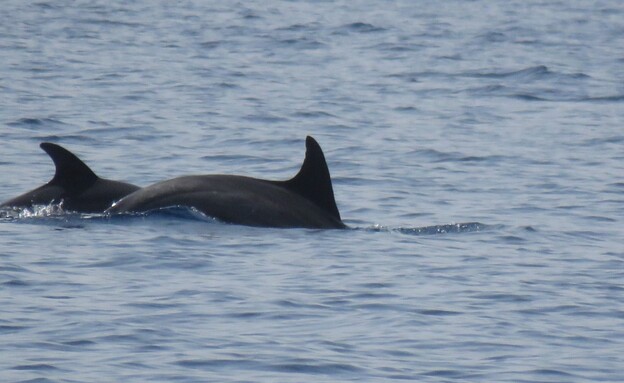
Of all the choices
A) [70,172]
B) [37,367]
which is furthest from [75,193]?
[37,367]

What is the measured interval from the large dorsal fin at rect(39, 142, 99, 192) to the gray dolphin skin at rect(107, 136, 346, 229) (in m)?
0.34

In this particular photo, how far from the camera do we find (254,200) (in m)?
14.1

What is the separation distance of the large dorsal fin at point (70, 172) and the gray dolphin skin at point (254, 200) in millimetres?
340

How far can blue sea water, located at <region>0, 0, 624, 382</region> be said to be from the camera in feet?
32.3

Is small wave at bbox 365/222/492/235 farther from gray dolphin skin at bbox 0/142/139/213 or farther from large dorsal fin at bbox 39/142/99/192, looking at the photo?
large dorsal fin at bbox 39/142/99/192

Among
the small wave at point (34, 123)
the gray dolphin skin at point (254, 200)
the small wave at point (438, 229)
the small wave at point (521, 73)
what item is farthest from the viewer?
the small wave at point (521, 73)

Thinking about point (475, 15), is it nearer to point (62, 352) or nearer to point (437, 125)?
point (437, 125)

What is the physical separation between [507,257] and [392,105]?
12.1 metres

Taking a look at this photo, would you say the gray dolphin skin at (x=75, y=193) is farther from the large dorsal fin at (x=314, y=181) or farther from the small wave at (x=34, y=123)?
the small wave at (x=34, y=123)

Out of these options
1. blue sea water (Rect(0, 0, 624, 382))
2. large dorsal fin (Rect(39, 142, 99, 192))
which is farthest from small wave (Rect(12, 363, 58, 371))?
large dorsal fin (Rect(39, 142, 99, 192))

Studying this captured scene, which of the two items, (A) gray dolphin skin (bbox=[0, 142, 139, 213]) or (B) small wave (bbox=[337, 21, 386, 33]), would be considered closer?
(A) gray dolphin skin (bbox=[0, 142, 139, 213])

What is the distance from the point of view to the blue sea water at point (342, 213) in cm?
985

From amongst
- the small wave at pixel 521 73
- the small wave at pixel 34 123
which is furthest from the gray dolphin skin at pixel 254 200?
the small wave at pixel 521 73

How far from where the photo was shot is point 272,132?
21984 millimetres
